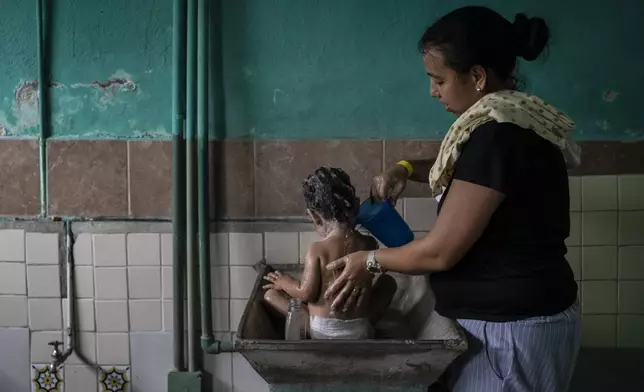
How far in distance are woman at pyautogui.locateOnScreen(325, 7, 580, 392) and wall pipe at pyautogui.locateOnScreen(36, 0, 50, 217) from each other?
1174 mm

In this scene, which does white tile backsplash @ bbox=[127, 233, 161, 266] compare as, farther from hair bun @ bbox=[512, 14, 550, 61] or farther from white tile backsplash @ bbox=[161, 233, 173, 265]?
hair bun @ bbox=[512, 14, 550, 61]

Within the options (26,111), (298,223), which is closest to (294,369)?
(298,223)

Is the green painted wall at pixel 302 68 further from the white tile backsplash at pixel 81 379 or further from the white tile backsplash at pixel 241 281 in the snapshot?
the white tile backsplash at pixel 81 379

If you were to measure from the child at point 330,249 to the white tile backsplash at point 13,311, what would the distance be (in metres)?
1.09

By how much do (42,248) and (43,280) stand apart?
110 mm

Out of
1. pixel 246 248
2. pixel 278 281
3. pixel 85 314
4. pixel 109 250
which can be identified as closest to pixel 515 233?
pixel 278 281

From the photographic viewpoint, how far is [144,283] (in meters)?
2.21

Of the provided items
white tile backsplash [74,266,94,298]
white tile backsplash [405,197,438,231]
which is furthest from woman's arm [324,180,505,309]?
white tile backsplash [74,266,94,298]

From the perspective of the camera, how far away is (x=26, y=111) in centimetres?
216

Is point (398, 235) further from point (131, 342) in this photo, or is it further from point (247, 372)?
point (131, 342)

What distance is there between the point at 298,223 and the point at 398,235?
49 cm

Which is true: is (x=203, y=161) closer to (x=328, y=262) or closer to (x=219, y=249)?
(x=219, y=249)

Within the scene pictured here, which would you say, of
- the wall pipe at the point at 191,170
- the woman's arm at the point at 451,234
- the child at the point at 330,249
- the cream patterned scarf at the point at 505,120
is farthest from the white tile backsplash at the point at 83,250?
the cream patterned scarf at the point at 505,120

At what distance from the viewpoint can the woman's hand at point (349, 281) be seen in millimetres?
1515
